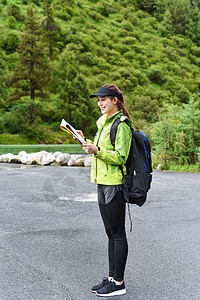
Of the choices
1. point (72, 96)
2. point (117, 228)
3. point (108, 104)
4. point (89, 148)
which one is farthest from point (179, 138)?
point (72, 96)

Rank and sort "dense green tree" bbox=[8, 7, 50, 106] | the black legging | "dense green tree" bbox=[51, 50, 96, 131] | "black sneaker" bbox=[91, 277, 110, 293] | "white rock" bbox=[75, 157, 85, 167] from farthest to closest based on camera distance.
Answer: "dense green tree" bbox=[51, 50, 96, 131] → "dense green tree" bbox=[8, 7, 50, 106] → "white rock" bbox=[75, 157, 85, 167] → "black sneaker" bbox=[91, 277, 110, 293] → the black legging

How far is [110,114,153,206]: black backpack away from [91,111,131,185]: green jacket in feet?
0.15

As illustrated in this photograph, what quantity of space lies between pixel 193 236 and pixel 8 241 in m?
2.42

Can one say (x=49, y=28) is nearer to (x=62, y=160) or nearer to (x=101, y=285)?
(x=62, y=160)

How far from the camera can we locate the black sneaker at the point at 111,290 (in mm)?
2625

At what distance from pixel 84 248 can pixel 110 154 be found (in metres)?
1.70

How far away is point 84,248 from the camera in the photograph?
12.2ft

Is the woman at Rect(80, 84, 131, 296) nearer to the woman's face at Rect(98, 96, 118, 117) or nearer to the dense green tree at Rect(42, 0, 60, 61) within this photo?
the woman's face at Rect(98, 96, 118, 117)

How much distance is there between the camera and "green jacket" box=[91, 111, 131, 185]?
251 cm

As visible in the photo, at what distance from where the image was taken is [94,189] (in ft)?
25.3

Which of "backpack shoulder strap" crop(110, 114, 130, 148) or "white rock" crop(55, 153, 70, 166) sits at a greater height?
"backpack shoulder strap" crop(110, 114, 130, 148)

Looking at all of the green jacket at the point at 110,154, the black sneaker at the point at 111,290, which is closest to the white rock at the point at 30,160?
the green jacket at the point at 110,154

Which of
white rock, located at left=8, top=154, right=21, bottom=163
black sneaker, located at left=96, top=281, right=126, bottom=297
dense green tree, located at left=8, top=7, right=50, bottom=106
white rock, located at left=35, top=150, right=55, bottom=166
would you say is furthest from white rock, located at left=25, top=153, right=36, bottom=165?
dense green tree, located at left=8, top=7, right=50, bottom=106

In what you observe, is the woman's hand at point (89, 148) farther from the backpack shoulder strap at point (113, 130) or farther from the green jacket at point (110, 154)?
the backpack shoulder strap at point (113, 130)
